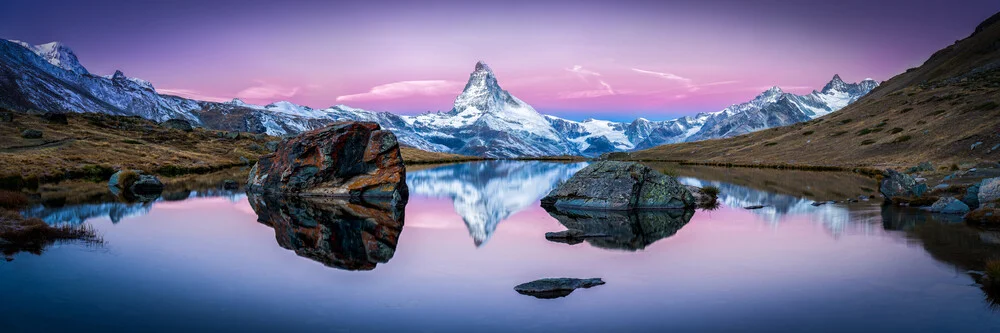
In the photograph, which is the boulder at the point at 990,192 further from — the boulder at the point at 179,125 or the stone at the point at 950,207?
the boulder at the point at 179,125

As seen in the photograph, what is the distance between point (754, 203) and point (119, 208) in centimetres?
4845

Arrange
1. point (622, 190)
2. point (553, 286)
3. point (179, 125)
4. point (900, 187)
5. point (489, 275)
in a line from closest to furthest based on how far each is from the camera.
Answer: point (553, 286), point (489, 275), point (622, 190), point (900, 187), point (179, 125)

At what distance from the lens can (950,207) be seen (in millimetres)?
36031

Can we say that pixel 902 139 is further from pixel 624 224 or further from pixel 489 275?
pixel 489 275

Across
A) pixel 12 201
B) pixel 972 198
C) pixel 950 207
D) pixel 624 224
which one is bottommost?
pixel 624 224

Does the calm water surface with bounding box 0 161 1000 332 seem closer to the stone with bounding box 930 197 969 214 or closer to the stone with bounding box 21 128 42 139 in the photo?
the stone with bounding box 930 197 969 214

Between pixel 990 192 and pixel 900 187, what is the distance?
32.5 feet

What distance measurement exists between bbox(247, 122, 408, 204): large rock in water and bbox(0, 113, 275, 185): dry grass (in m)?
23.6

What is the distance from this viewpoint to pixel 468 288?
1883 centimetres

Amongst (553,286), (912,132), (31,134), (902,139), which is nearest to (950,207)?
(553,286)

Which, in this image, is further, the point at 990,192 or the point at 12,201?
the point at 12,201

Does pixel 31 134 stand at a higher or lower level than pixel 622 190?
higher

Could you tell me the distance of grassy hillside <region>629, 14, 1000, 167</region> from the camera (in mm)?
90125

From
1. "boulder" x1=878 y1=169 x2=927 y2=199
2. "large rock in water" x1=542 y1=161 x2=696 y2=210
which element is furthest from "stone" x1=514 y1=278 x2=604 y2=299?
"boulder" x1=878 y1=169 x2=927 y2=199
